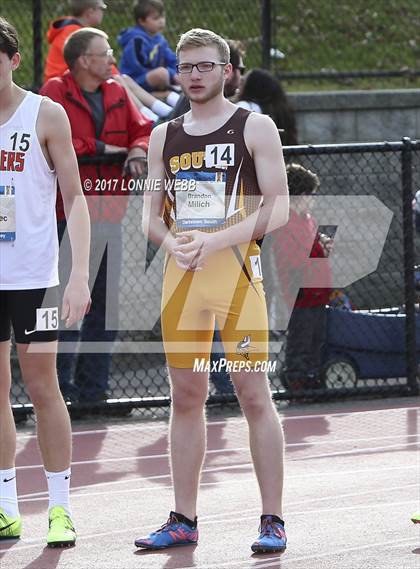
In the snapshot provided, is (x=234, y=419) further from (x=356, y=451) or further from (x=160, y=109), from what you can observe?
(x=160, y=109)

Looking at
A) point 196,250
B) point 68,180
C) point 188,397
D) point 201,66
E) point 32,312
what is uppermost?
point 201,66

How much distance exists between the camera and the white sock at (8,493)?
5652 mm

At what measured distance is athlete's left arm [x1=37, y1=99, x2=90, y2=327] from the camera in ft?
17.4

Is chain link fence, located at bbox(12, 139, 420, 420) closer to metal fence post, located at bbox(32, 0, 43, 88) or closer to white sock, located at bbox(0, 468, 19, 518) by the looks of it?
metal fence post, located at bbox(32, 0, 43, 88)

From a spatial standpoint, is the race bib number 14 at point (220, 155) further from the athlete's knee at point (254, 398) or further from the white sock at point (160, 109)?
the white sock at point (160, 109)

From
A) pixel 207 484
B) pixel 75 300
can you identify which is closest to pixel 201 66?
pixel 75 300


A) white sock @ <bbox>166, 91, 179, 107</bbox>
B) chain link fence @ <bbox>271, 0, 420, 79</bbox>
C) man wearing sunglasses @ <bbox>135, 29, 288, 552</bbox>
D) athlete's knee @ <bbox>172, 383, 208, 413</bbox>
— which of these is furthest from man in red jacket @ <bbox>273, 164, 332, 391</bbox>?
chain link fence @ <bbox>271, 0, 420, 79</bbox>

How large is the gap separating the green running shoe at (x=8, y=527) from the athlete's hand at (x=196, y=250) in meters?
1.32

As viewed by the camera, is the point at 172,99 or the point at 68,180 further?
the point at 172,99

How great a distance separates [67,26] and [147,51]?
0.92 metres

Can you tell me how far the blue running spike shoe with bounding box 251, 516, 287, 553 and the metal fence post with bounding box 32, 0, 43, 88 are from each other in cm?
680

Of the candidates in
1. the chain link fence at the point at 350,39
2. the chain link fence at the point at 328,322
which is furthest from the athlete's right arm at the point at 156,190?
the chain link fence at the point at 350,39

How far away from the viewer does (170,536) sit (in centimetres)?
541

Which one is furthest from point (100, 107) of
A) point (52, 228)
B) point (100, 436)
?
point (52, 228)
